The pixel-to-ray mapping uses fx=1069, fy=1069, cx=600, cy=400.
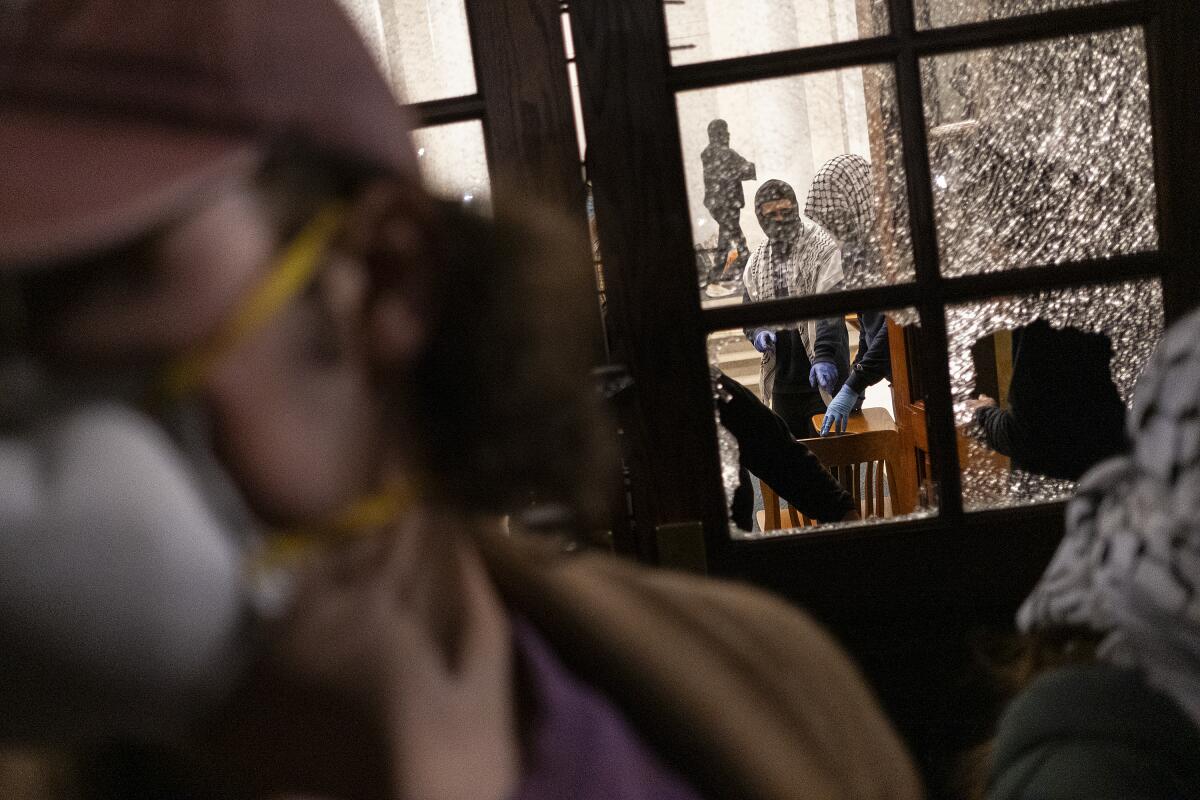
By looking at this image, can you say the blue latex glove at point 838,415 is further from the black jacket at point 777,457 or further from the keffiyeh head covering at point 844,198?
the keffiyeh head covering at point 844,198

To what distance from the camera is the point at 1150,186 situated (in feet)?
3.79

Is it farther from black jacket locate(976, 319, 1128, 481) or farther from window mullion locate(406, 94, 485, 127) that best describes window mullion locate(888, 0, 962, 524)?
window mullion locate(406, 94, 485, 127)

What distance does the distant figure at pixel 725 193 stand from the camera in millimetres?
1145

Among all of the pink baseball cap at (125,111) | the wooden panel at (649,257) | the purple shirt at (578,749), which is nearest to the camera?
the pink baseball cap at (125,111)

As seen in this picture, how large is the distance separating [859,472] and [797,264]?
24 centimetres

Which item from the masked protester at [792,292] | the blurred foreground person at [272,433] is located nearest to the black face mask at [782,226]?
the masked protester at [792,292]

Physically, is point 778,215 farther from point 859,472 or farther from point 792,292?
point 859,472

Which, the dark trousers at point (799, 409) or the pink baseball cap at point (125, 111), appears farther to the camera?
the dark trousers at point (799, 409)

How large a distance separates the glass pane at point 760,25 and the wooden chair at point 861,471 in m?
0.41

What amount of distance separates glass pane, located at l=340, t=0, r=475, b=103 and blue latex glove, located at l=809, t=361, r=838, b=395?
0.47 m

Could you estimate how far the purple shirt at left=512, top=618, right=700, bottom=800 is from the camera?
0.43 meters

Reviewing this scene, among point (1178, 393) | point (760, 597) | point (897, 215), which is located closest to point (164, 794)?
point (760, 597)

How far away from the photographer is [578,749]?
1.43 ft

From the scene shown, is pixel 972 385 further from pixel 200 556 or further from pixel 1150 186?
pixel 200 556
